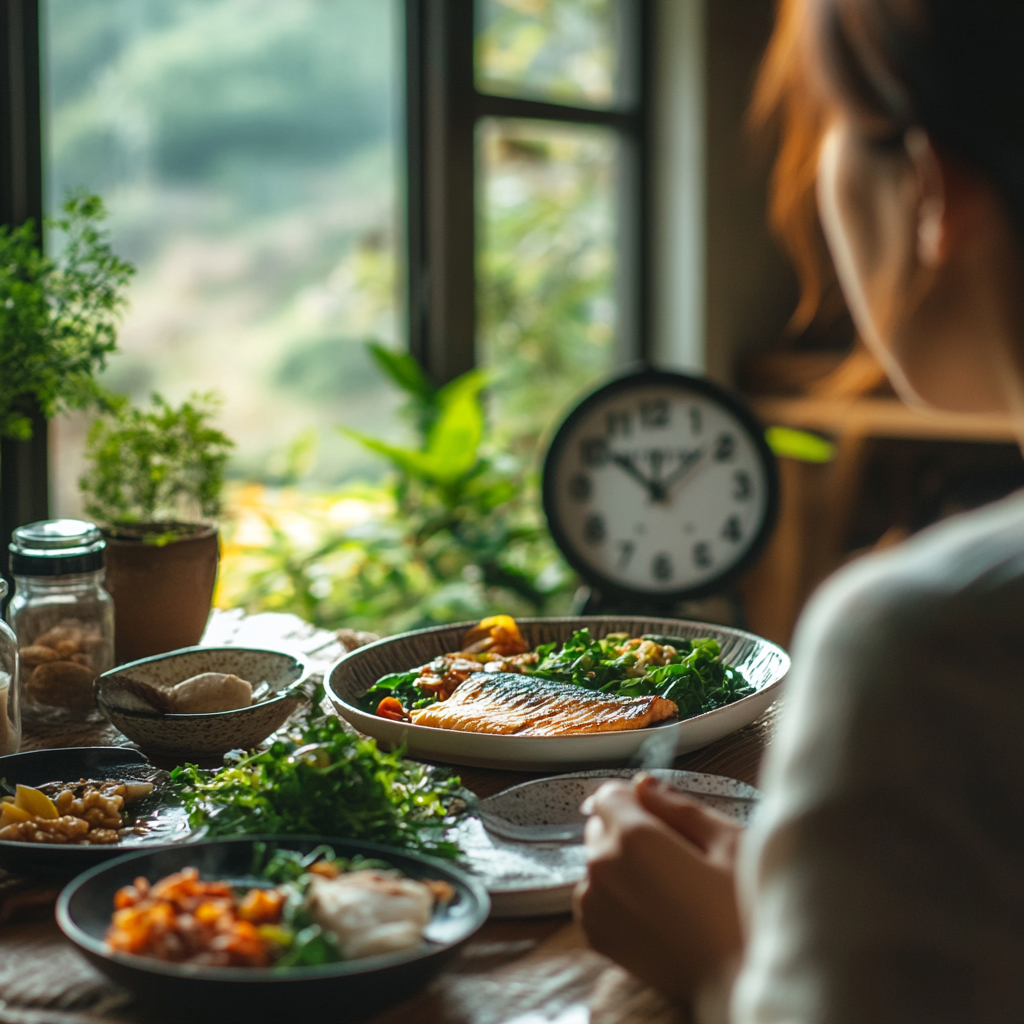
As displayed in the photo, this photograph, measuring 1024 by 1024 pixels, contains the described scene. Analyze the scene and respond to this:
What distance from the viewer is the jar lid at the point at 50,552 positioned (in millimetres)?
1357

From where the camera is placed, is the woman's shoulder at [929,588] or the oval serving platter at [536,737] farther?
the oval serving platter at [536,737]

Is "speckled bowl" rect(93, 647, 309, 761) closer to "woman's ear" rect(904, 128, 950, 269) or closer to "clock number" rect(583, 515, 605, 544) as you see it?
"woman's ear" rect(904, 128, 950, 269)

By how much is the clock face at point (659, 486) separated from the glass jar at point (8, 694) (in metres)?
1.20

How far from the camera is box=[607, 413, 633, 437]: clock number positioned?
231 cm

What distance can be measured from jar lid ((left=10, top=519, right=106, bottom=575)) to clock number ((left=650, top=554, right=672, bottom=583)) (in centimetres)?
117

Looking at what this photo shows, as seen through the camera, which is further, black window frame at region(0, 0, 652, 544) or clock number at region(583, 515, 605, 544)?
black window frame at region(0, 0, 652, 544)

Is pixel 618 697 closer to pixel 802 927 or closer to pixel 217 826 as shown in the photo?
pixel 217 826

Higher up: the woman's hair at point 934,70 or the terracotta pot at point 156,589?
the woman's hair at point 934,70

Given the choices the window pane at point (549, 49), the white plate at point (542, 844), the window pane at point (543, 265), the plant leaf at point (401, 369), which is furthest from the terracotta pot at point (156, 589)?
the window pane at point (549, 49)

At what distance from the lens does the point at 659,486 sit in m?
2.29

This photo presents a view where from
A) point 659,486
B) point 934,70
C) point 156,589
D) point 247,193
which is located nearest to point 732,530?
point 659,486

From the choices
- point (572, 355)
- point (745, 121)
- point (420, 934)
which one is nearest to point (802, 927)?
point (420, 934)

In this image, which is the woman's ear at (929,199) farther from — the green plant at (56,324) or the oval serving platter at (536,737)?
the green plant at (56,324)

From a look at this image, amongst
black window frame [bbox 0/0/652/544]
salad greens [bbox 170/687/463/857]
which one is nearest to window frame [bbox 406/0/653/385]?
black window frame [bbox 0/0/652/544]
